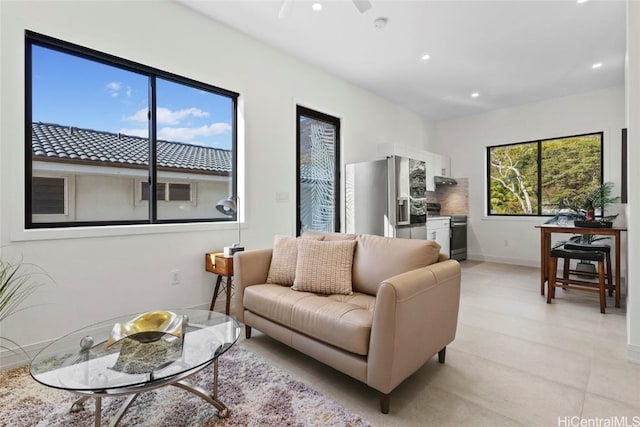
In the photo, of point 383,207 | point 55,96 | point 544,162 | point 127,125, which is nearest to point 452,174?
point 544,162

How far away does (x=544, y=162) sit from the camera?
5285mm

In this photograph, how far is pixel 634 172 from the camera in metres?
2.01

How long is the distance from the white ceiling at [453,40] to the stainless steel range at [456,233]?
7.23 ft

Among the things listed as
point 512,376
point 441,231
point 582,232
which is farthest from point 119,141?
point 441,231

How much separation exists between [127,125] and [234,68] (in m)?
1.23

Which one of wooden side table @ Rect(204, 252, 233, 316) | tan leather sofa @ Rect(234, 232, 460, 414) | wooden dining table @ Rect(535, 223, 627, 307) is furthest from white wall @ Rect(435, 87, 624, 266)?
wooden side table @ Rect(204, 252, 233, 316)

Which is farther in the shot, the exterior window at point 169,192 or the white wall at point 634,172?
the exterior window at point 169,192

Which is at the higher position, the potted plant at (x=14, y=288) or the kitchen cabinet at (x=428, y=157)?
the kitchen cabinet at (x=428, y=157)

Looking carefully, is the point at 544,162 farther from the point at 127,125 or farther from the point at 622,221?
the point at 127,125

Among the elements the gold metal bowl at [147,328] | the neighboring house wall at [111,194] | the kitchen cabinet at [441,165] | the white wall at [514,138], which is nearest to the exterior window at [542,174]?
the white wall at [514,138]

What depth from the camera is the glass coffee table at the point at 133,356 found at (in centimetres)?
119

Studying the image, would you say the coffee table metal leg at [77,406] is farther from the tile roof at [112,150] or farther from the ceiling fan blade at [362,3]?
the ceiling fan blade at [362,3]

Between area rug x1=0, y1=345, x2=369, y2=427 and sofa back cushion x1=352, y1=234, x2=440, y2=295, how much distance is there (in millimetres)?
794
